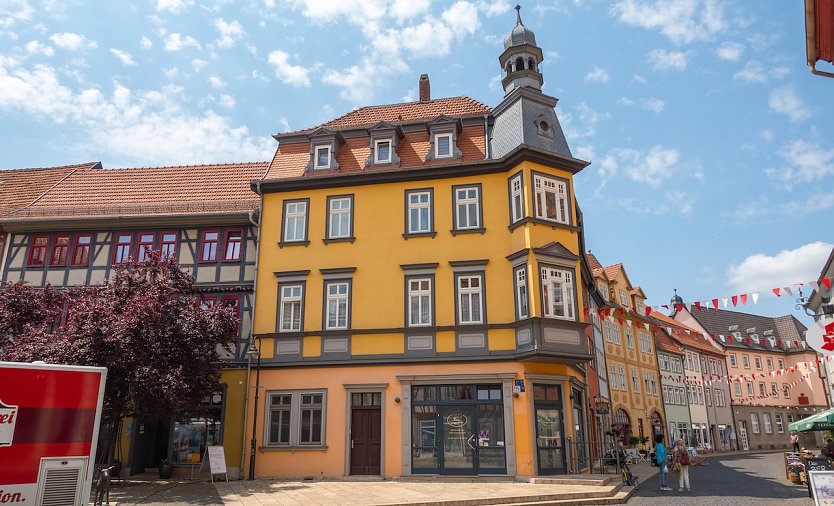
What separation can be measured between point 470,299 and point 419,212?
3.63 m

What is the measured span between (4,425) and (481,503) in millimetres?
10003

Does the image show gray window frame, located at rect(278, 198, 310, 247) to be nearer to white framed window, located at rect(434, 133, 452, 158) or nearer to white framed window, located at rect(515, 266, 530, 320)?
white framed window, located at rect(434, 133, 452, 158)

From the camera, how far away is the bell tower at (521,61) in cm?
2305

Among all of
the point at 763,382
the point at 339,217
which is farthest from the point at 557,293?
the point at 763,382

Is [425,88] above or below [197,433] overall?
above

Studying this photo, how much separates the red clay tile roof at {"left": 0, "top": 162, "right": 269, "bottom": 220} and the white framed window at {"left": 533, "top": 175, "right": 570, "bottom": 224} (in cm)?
1052

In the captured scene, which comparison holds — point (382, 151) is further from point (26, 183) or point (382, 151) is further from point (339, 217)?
point (26, 183)

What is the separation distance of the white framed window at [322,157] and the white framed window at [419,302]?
18.8 feet

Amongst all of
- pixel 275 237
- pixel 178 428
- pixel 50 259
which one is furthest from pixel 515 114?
pixel 50 259

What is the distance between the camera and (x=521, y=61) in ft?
76.6

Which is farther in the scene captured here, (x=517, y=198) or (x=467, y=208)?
(x=467, y=208)

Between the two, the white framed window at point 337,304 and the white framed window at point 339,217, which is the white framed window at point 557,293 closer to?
the white framed window at point 337,304

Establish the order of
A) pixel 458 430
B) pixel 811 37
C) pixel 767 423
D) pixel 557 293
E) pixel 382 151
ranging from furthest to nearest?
pixel 767 423, pixel 382 151, pixel 557 293, pixel 458 430, pixel 811 37

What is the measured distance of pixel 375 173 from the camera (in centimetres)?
2198
